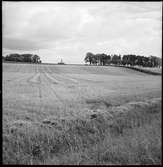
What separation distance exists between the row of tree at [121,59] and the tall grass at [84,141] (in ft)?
5.30

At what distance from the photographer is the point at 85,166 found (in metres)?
3.55

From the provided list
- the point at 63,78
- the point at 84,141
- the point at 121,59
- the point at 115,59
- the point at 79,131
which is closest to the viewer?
the point at 84,141

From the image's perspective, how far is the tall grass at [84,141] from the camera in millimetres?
3730

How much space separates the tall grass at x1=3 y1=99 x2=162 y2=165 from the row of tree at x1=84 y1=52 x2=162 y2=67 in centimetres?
161

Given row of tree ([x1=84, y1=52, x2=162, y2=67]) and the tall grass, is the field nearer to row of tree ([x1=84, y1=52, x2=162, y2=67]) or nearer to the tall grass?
the tall grass

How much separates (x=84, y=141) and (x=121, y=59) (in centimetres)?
254

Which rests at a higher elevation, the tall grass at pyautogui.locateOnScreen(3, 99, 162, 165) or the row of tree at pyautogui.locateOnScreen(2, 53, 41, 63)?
the row of tree at pyautogui.locateOnScreen(2, 53, 41, 63)

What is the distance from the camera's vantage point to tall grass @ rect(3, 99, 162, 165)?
373 centimetres

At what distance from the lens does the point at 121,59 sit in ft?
18.9

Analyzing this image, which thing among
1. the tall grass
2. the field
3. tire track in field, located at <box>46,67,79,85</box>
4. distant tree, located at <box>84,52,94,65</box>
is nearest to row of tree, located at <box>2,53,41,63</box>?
the field

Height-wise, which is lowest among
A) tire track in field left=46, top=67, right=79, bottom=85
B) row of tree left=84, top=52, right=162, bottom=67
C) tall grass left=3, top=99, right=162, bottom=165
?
tall grass left=3, top=99, right=162, bottom=165

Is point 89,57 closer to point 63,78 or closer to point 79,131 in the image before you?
point 79,131

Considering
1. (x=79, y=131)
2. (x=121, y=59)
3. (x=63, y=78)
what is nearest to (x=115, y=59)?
(x=121, y=59)

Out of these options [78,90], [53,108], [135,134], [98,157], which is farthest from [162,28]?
[78,90]
